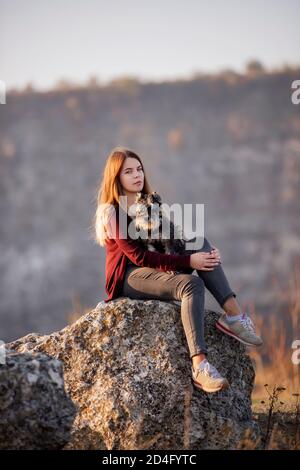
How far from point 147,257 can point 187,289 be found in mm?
400

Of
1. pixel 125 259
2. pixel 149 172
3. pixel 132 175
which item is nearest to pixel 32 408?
pixel 125 259

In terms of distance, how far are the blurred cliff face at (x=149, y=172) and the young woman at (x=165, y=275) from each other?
1309cm

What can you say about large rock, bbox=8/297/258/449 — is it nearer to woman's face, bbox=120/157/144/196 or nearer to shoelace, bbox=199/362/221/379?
shoelace, bbox=199/362/221/379

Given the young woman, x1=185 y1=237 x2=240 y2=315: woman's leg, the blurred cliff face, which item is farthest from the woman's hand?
the blurred cliff face

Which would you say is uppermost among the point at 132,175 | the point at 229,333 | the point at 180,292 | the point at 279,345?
the point at 132,175

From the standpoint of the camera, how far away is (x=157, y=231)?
543cm

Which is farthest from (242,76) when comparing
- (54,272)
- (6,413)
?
(6,413)

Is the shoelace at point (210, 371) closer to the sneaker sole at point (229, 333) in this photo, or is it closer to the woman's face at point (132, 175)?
the sneaker sole at point (229, 333)

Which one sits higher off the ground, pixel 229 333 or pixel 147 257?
pixel 147 257

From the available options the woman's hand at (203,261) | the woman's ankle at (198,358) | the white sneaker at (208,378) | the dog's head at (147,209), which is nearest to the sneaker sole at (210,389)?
the white sneaker at (208,378)

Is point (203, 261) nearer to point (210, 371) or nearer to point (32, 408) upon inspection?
point (210, 371)

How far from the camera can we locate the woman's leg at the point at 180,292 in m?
4.98

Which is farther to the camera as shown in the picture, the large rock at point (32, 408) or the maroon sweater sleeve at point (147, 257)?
the maroon sweater sleeve at point (147, 257)

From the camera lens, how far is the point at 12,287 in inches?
773
